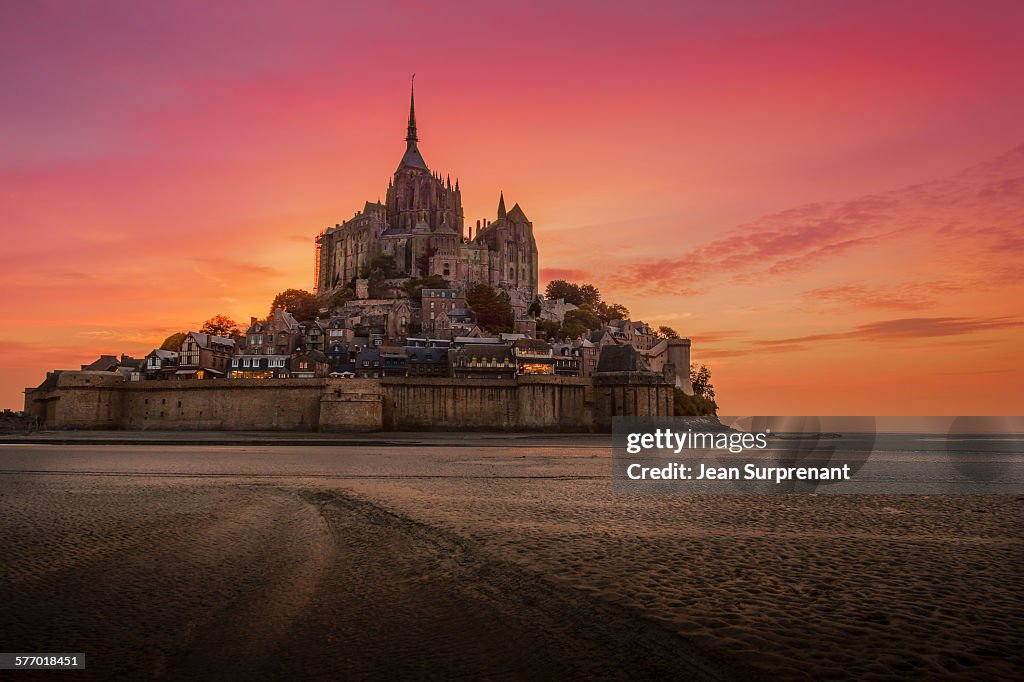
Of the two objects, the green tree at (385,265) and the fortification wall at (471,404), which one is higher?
the green tree at (385,265)

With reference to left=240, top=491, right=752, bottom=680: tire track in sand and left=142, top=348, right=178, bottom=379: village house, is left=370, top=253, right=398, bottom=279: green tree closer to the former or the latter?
left=142, top=348, right=178, bottom=379: village house

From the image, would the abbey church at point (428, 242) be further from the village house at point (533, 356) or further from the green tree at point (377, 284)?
the village house at point (533, 356)

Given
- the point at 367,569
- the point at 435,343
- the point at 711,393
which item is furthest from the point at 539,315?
the point at 367,569

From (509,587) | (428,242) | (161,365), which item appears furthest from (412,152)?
(509,587)

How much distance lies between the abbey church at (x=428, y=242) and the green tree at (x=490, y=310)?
12711mm

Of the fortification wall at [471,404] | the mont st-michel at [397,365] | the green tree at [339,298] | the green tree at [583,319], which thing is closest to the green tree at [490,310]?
the mont st-michel at [397,365]

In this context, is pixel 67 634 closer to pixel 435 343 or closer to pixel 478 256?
pixel 435 343

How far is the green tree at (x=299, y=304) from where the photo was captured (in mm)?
118944

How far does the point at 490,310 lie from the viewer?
10669 cm

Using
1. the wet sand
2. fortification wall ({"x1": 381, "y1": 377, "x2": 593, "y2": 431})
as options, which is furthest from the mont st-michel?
the wet sand

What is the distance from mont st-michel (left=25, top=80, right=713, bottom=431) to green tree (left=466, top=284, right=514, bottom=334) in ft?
0.84

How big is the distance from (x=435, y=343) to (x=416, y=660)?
7971 cm

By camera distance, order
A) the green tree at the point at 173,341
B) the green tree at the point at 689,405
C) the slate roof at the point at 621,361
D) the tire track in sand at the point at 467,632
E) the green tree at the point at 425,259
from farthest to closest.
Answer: the green tree at the point at 425,259 < the green tree at the point at 173,341 < the green tree at the point at 689,405 < the slate roof at the point at 621,361 < the tire track in sand at the point at 467,632

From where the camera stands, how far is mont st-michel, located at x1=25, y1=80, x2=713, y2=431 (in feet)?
209
